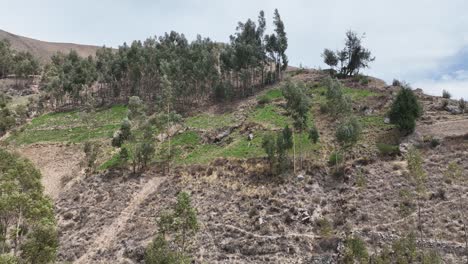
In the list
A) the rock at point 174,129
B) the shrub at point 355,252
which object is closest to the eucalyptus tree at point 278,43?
the rock at point 174,129

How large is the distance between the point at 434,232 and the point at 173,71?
5804 cm

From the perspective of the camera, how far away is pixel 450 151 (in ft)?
154

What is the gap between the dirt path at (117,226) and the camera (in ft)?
146

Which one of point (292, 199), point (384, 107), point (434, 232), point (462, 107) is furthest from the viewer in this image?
point (384, 107)

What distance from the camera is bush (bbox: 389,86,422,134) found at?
51375 mm

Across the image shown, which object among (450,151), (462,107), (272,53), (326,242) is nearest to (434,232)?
(326,242)

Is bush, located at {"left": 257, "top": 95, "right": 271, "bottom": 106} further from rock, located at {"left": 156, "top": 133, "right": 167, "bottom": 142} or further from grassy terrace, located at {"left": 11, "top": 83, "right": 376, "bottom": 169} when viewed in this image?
rock, located at {"left": 156, "top": 133, "right": 167, "bottom": 142}

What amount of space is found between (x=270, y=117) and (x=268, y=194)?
2173 centimetres

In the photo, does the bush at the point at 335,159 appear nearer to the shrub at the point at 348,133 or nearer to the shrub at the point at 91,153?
the shrub at the point at 348,133

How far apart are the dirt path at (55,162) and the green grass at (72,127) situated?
2948mm

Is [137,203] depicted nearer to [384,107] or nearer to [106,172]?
[106,172]

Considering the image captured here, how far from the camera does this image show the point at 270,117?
213ft

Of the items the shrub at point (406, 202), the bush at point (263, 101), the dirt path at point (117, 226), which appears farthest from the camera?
the bush at point (263, 101)

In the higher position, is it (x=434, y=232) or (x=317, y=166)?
(x=317, y=166)
